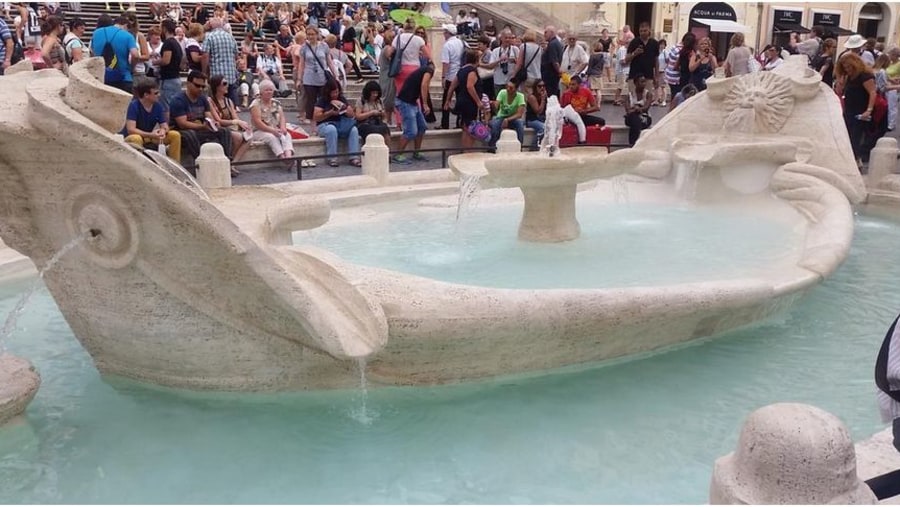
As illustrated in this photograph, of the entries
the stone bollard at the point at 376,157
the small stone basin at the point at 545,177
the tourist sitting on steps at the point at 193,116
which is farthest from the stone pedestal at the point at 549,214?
the tourist sitting on steps at the point at 193,116

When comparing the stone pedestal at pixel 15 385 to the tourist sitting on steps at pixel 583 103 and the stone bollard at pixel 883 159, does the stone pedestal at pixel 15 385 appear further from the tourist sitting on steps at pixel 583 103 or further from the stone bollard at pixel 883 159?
the tourist sitting on steps at pixel 583 103

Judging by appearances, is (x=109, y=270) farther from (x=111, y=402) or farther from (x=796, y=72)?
(x=796, y=72)

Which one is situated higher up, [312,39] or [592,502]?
[312,39]

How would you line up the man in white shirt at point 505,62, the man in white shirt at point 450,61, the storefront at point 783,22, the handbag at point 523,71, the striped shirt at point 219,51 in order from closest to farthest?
the striped shirt at point 219,51 → the handbag at point 523,71 → the man in white shirt at point 505,62 → the man in white shirt at point 450,61 → the storefront at point 783,22

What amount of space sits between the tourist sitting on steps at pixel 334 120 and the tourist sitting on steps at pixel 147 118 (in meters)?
2.37

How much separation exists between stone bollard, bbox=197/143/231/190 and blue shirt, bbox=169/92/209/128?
4.51ft

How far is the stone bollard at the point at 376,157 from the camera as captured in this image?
27.1ft

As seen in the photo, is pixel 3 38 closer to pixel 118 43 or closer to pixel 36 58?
pixel 36 58

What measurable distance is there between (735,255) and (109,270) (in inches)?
158

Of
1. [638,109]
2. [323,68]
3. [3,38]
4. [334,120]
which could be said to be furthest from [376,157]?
[638,109]

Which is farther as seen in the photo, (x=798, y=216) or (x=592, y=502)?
(x=798, y=216)

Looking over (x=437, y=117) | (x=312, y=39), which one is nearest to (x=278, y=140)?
(x=312, y=39)

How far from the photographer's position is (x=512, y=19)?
2267cm

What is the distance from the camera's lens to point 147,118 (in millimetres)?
7840
